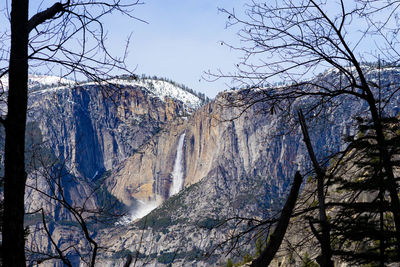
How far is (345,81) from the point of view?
6.62 meters

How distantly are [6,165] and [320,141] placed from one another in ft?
607

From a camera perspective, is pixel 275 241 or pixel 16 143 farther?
pixel 16 143

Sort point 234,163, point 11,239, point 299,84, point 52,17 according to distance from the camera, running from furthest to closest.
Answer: point 234,163, point 299,84, point 52,17, point 11,239

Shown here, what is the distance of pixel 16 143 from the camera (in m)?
4.13

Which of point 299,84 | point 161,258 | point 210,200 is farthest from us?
point 210,200

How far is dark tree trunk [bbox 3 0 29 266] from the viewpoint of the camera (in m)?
4.00

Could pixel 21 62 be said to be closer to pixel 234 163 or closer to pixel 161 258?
pixel 161 258

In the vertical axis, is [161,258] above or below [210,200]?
below

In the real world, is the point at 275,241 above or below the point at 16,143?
below

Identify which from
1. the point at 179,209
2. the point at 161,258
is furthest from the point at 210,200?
the point at 161,258

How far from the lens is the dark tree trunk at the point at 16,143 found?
13.1 feet

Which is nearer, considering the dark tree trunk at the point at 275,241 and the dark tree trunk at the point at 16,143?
the dark tree trunk at the point at 275,241

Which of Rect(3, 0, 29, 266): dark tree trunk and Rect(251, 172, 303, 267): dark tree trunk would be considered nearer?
Rect(251, 172, 303, 267): dark tree trunk

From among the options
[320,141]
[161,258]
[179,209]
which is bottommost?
[161,258]
